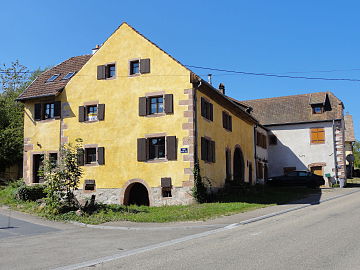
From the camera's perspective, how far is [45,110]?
2641cm

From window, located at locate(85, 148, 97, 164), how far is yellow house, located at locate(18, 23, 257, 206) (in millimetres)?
58

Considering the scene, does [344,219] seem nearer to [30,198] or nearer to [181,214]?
[181,214]

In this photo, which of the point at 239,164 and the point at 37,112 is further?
the point at 239,164

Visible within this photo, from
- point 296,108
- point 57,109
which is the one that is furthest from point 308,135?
point 57,109

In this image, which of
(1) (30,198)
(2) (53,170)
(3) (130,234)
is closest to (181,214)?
(3) (130,234)

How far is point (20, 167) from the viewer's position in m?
32.2

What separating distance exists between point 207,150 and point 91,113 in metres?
7.17

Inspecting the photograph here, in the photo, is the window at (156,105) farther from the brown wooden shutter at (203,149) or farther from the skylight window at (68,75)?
the skylight window at (68,75)

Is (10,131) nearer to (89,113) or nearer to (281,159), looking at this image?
(89,113)

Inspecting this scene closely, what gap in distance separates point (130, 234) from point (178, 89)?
417 inches

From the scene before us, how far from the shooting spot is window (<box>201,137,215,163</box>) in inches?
903

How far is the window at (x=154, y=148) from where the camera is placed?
22.1 meters

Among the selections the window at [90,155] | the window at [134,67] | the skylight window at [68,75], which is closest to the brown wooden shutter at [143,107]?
the window at [134,67]

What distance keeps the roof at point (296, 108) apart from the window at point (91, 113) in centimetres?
1922
